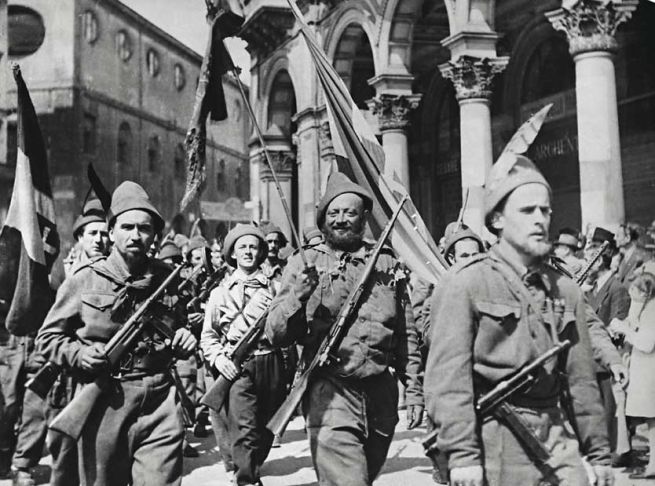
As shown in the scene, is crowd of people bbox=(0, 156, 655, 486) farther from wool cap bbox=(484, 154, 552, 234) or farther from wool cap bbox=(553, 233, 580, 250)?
wool cap bbox=(553, 233, 580, 250)

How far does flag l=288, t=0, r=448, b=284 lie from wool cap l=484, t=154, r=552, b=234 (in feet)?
8.77

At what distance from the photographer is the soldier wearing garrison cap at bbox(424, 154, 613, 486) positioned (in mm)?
3154

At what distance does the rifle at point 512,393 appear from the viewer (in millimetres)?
3145

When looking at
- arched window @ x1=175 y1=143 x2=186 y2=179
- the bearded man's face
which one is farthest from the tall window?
the bearded man's face

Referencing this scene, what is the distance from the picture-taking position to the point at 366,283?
4.81 metres

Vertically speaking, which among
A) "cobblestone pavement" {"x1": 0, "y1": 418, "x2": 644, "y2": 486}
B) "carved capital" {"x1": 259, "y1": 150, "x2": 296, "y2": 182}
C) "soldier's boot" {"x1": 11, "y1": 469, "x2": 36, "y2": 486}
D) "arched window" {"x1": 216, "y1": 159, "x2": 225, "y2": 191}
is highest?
"arched window" {"x1": 216, "y1": 159, "x2": 225, "y2": 191}

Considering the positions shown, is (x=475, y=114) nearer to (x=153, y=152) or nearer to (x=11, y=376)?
(x=11, y=376)

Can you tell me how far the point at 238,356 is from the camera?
6.58 metres

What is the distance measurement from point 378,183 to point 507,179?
3.06m

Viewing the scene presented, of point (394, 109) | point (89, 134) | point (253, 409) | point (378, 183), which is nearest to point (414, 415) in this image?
point (253, 409)

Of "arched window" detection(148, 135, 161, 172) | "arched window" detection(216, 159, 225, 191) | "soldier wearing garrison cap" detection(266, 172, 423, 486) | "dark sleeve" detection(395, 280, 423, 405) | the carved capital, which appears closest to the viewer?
"soldier wearing garrison cap" detection(266, 172, 423, 486)

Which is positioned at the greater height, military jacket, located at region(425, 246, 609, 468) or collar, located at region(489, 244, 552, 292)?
collar, located at region(489, 244, 552, 292)

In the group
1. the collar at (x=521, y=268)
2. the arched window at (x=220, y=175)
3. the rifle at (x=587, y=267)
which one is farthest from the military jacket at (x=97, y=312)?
the arched window at (x=220, y=175)

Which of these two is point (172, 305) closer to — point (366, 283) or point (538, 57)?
point (366, 283)
